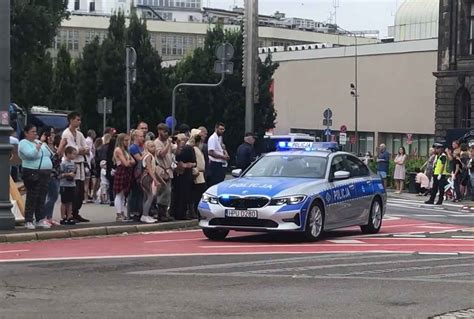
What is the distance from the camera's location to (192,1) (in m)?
153

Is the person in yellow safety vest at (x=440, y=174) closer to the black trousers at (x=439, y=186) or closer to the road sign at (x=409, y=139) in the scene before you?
the black trousers at (x=439, y=186)

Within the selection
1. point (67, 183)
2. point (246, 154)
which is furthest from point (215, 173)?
point (67, 183)

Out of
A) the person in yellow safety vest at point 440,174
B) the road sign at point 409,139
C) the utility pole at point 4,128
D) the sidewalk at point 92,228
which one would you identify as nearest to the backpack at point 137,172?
the sidewalk at point 92,228

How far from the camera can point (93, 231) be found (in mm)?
16969

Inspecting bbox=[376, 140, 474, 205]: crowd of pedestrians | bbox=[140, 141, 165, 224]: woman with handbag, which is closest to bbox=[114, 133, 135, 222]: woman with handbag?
bbox=[140, 141, 165, 224]: woman with handbag

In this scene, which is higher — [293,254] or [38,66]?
[38,66]

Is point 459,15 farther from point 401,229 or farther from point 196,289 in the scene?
point 196,289

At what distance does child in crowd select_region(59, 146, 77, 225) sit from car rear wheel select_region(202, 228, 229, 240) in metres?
2.69

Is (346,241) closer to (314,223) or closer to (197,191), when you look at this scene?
(314,223)

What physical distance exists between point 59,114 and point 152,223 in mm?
29368

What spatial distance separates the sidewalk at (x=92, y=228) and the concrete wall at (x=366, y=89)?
5957cm

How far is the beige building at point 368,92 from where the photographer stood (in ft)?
258

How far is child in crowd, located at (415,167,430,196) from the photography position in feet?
116

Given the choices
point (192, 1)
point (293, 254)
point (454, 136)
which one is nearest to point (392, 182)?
point (454, 136)
